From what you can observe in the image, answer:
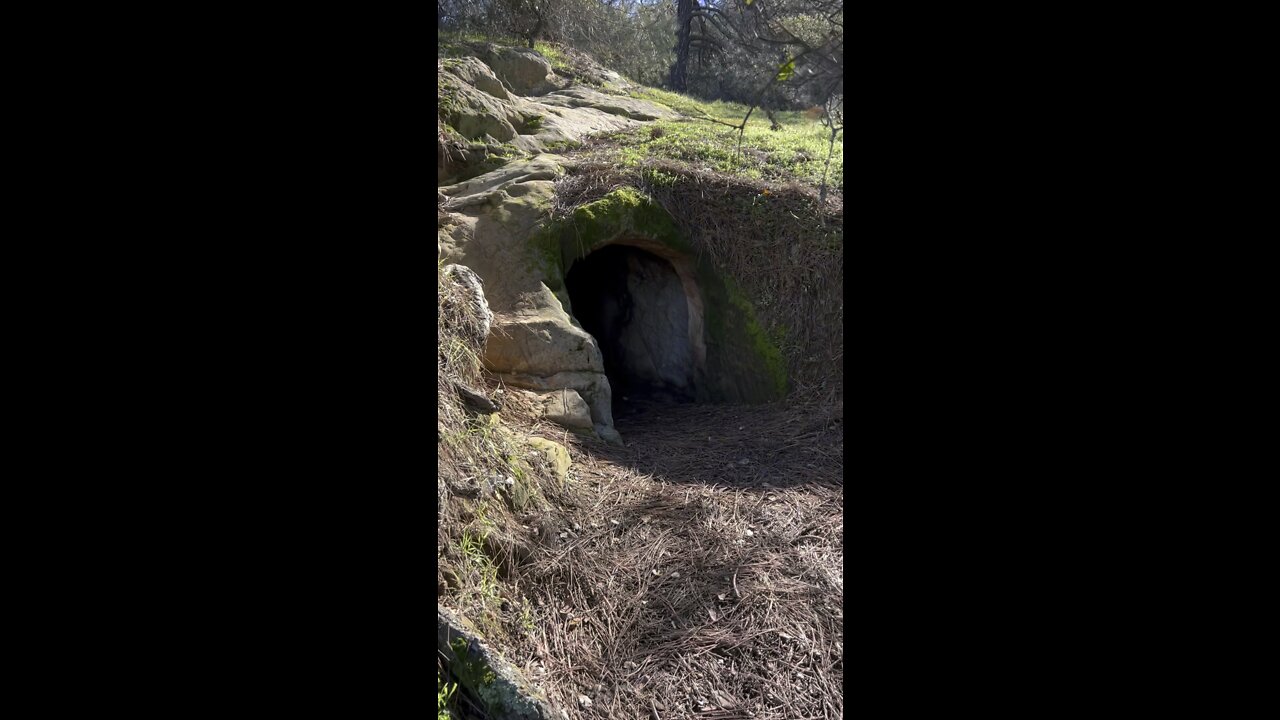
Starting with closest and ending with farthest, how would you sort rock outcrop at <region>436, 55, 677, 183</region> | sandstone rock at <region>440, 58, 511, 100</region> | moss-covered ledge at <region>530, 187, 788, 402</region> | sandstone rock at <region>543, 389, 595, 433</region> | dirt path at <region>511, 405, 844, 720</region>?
dirt path at <region>511, 405, 844, 720</region>, sandstone rock at <region>543, 389, 595, 433</region>, moss-covered ledge at <region>530, 187, 788, 402</region>, rock outcrop at <region>436, 55, 677, 183</region>, sandstone rock at <region>440, 58, 511, 100</region>

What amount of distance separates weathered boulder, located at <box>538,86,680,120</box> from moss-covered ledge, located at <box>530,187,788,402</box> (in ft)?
12.4

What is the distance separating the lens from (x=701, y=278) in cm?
680

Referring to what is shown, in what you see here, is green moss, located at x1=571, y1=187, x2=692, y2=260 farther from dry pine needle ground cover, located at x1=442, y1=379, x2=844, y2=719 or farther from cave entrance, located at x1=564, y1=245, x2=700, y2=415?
dry pine needle ground cover, located at x1=442, y1=379, x2=844, y2=719

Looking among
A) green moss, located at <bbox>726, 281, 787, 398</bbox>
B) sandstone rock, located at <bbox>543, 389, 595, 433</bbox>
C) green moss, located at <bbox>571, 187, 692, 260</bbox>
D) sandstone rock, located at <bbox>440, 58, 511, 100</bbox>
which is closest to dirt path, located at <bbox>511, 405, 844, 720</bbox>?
sandstone rock, located at <bbox>543, 389, 595, 433</bbox>

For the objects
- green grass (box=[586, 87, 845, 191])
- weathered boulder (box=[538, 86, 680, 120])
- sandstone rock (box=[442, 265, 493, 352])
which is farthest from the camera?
weathered boulder (box=[538, 86, 680, 120])

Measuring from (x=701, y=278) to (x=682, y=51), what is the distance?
11639mm

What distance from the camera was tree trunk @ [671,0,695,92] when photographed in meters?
16.6

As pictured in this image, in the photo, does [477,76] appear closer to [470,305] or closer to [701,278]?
[701,278]

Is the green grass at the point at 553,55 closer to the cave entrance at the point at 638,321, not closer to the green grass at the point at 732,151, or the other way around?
the green grass at the point at 732,151

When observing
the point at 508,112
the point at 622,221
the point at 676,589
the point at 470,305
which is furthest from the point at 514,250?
the point at 676,589

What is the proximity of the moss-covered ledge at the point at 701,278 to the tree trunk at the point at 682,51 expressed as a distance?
1121 centimetres

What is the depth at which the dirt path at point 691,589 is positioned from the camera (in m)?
3.14
